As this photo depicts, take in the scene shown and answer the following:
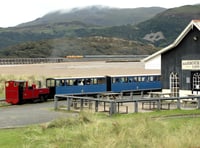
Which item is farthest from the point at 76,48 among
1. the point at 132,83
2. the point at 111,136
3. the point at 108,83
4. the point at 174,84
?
the point at 111,136

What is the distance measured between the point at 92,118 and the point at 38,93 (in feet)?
55.5

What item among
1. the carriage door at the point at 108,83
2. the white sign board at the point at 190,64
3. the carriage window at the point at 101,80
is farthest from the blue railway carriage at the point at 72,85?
the white sign board at the point at 190,64

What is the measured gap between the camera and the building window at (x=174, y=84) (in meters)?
30.6

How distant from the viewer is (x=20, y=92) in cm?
3247

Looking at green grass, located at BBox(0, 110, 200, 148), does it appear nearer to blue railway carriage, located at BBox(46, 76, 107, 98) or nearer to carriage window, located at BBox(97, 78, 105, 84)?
blue railway carriage, located at BBox(46, 76, 107, 98)

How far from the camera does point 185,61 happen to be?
2986 cm

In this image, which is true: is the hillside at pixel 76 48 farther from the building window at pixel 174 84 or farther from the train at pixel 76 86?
the building window at pixel 174 84

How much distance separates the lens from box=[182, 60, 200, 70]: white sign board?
95.1 feet

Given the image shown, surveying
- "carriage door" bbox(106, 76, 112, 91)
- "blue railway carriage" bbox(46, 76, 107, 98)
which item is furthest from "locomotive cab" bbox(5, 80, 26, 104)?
"carriage door" bbox(106, 76, 112, 91)

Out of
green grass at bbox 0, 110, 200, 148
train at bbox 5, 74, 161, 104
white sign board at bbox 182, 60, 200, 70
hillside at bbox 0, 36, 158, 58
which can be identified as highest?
hillside at bbox 0, 36, 158, 58

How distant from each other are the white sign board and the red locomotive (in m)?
10.7

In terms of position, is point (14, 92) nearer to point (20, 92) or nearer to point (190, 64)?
point (20, 92)

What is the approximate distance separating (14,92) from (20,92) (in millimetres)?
533

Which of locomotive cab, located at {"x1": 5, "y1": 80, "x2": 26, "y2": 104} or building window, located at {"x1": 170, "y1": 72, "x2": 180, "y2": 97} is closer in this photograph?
building window, located at {"x1": 170, "y1": 72, "x2": 180, "y2": 97}
